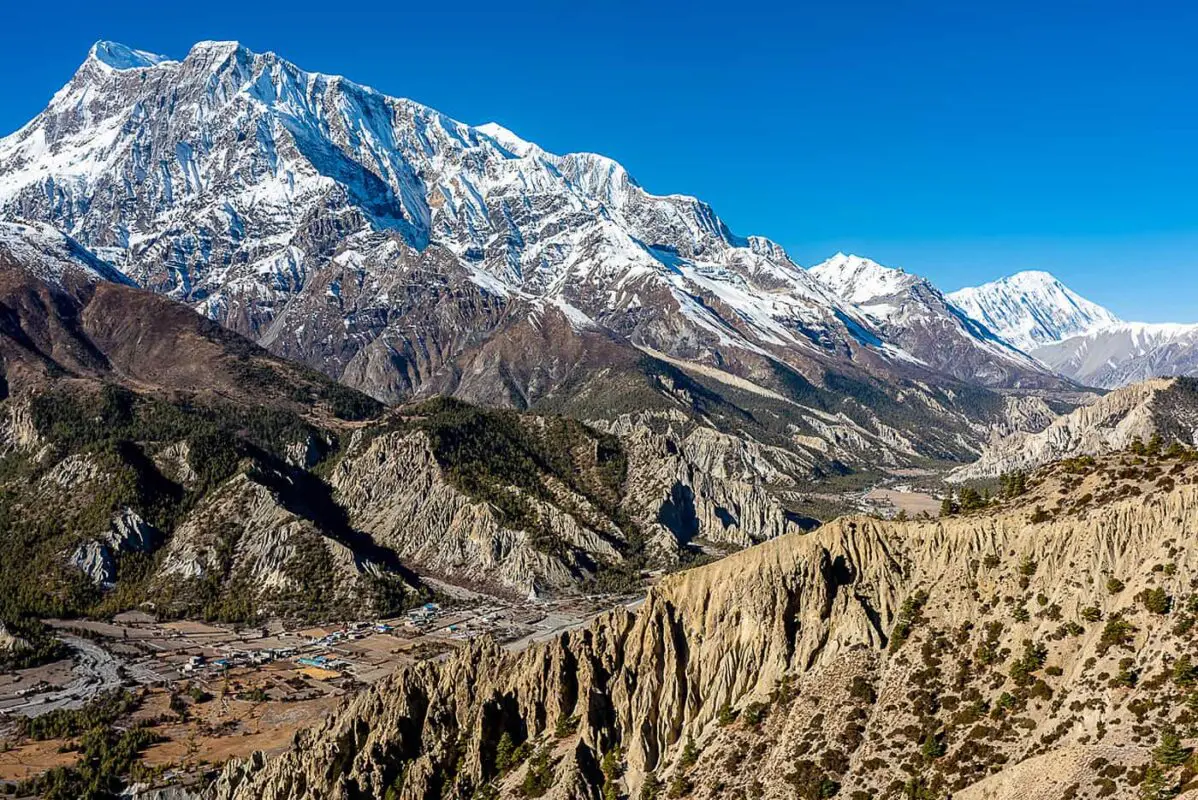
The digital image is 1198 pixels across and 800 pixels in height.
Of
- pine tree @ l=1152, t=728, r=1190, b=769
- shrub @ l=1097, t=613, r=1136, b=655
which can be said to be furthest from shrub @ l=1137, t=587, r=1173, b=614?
pine tree @ l=1152, t=728, r=1190, b=769

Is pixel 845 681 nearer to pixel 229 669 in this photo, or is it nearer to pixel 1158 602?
pixel 1158 602

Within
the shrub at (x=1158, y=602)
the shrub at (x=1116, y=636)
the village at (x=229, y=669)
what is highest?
the shrub at (x=1158, y=602)

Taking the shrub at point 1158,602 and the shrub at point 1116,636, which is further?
the shrub at point 1158,602

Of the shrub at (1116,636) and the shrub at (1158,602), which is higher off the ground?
the shrub at (1158,602)

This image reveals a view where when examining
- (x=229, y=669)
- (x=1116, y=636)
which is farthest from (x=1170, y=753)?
(x=229, y=669)

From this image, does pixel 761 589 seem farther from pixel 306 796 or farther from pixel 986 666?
pixel 306 796

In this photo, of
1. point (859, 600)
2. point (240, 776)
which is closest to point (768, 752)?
point (859, 600)

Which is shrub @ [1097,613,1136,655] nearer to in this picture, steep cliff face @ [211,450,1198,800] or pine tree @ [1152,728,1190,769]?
steep cliff face @ [211,450,1198,800]

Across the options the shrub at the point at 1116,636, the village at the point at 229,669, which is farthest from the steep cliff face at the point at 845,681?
the village at the point at 229,669

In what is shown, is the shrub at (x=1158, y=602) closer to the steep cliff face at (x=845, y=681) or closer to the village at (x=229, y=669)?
the steep cliff face at (x=845, y=681)
